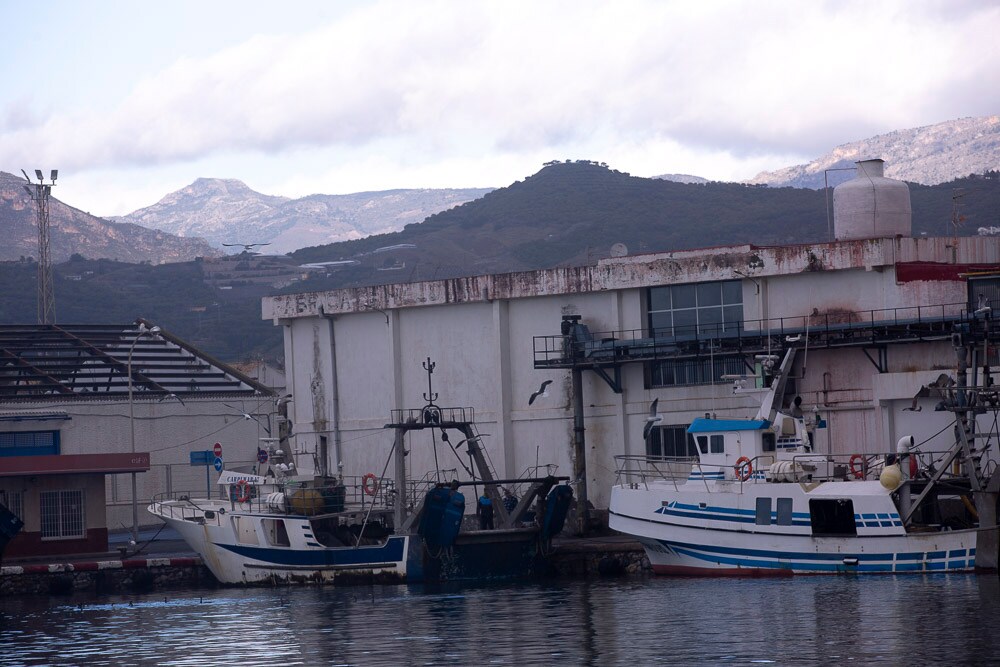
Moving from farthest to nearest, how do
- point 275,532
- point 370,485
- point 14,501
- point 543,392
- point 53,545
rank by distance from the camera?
point 543,392 → point 53,545 → point 14,501 → point 370,485 → point 275,532

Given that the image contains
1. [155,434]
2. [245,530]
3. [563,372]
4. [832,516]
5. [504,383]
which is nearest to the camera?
[832,516]

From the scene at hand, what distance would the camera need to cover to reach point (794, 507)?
1394 inches

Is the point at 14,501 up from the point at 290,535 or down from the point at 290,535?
up

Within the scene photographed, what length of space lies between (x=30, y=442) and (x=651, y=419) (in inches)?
1047

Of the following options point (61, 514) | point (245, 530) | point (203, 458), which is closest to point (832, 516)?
point (245, 530)

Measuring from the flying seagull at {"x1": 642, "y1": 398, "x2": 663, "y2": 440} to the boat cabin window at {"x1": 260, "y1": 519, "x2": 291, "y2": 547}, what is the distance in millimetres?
10706

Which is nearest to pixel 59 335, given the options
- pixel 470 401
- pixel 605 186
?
pixel 470 401

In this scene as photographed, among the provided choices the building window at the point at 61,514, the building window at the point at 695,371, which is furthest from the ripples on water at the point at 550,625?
the building window at the point at 695,371

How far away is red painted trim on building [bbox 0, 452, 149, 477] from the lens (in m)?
44.3

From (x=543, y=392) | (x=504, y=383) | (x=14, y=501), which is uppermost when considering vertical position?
(x=504, y=383)

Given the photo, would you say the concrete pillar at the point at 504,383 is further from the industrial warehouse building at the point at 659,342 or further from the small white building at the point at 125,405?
the small white building at the point at 125,405

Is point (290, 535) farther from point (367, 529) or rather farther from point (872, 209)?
point (872, 209)

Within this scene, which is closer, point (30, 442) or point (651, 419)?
point (651, 419)

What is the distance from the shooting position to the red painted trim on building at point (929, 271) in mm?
41781
